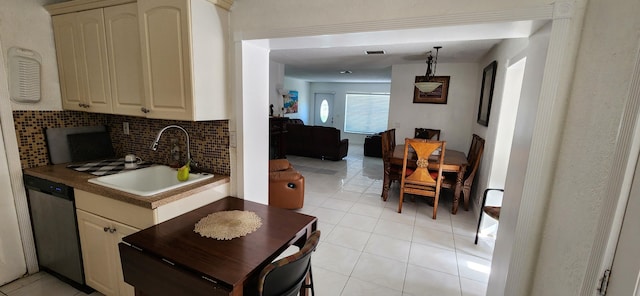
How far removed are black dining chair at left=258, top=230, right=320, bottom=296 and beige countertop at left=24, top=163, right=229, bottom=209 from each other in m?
0.86

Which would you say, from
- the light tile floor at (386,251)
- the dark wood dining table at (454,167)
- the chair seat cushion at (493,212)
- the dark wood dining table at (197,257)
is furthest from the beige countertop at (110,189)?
A: the dark wood dining table at (454,167)

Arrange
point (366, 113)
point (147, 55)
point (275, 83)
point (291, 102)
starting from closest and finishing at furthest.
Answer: point (147, 55)
point (275, 83)
point (291, 102)
point (366, 113)

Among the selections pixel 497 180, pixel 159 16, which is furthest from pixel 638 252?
pixel 497 180

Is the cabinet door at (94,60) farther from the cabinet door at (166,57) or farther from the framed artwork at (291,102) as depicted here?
the framed artwork at (291,102)

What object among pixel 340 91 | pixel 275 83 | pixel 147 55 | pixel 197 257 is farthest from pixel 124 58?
pixel 340 91

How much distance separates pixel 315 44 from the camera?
1.81m

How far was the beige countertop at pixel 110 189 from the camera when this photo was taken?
1544mm

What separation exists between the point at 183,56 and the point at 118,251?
130cm

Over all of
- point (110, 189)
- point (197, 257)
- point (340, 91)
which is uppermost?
point (340, 91)

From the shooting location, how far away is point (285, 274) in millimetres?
1134

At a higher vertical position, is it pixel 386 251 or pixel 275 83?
pixel 275 83

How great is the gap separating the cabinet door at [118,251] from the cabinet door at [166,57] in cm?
72

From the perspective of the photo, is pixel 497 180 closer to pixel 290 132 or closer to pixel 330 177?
pixel 330 177

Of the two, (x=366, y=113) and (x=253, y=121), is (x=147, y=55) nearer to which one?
(x=253, y=121)
